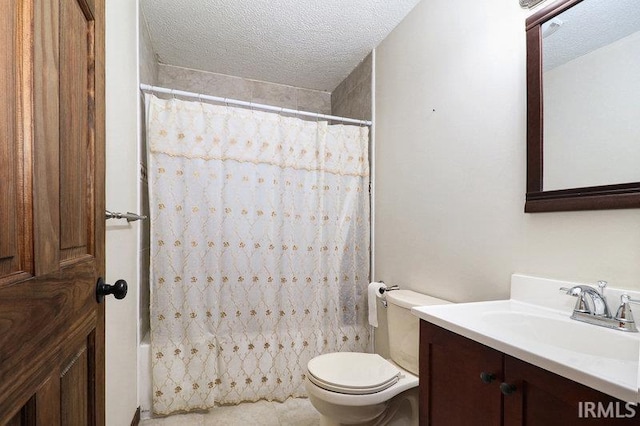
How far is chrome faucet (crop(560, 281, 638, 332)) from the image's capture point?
3.00 feet

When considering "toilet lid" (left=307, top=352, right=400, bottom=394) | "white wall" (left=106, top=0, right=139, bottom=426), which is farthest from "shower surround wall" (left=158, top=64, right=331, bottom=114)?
"toilet lid" (left=307, top=352, right=400, bottom=394)

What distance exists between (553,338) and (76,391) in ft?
4.18

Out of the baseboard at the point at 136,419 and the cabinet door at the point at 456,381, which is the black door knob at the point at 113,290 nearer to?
the cabinet door at the point at 456,381

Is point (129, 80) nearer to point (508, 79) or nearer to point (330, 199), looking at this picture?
point (330, 199)

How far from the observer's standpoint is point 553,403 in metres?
0.72

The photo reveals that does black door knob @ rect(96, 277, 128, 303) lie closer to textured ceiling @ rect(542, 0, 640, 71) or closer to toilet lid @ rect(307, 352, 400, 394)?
toilet lid @ rect(307, 352, 400, 394)

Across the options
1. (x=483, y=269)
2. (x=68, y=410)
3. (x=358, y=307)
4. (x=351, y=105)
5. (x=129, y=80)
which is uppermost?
(x=351, y=105)

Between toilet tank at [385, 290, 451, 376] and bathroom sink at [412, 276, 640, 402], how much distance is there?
0.43 meters

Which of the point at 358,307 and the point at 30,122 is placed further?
the point at 358,307

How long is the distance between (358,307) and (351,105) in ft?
5.27

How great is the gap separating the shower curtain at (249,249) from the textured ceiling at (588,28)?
128cm

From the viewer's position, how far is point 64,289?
601 mm

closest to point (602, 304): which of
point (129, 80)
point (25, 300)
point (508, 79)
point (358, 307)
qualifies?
point (508, 79)

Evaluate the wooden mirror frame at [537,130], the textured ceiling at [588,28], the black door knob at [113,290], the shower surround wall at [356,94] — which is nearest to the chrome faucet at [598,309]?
the wooden mirror frame at [537,130]
